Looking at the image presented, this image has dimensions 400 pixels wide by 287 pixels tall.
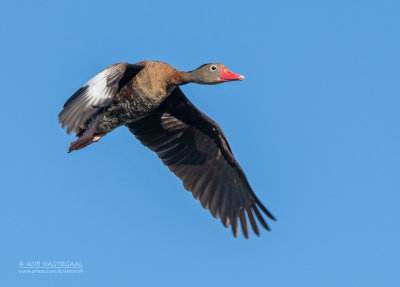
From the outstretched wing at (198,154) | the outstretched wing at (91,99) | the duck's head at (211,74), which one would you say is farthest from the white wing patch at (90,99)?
the outstretched wing at (198,154)

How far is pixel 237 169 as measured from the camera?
14.0m

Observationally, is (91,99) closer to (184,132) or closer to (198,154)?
(184,132)

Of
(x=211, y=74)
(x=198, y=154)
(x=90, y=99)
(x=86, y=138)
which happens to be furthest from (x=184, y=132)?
(x=90, y=99)

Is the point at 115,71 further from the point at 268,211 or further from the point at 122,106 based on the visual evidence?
the point at 268,211

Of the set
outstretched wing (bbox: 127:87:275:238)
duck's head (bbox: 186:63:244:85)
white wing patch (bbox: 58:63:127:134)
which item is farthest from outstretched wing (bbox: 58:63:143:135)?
outstretched wing (bbox: 127:87:275:238)

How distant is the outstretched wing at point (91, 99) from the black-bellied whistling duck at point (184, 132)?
0.68m

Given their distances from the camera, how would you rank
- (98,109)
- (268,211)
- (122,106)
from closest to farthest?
1. (98,109)
2. (122,106)
3. (268,211)

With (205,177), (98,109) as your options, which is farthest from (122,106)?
(205,177)

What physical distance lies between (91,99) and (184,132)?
11.6ft

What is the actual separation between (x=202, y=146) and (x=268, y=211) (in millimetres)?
1977

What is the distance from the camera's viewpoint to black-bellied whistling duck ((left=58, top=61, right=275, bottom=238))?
12562mm

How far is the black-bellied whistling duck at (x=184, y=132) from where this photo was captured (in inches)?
495

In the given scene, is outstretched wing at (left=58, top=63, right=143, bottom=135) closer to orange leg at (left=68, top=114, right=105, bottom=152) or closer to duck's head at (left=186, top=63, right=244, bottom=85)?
orange leg at (left=68, top=114, right=105, bottom=152)

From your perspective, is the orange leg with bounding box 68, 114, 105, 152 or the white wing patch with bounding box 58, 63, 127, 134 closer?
the white wing patch with bounding box 58, 63, 127, 134
